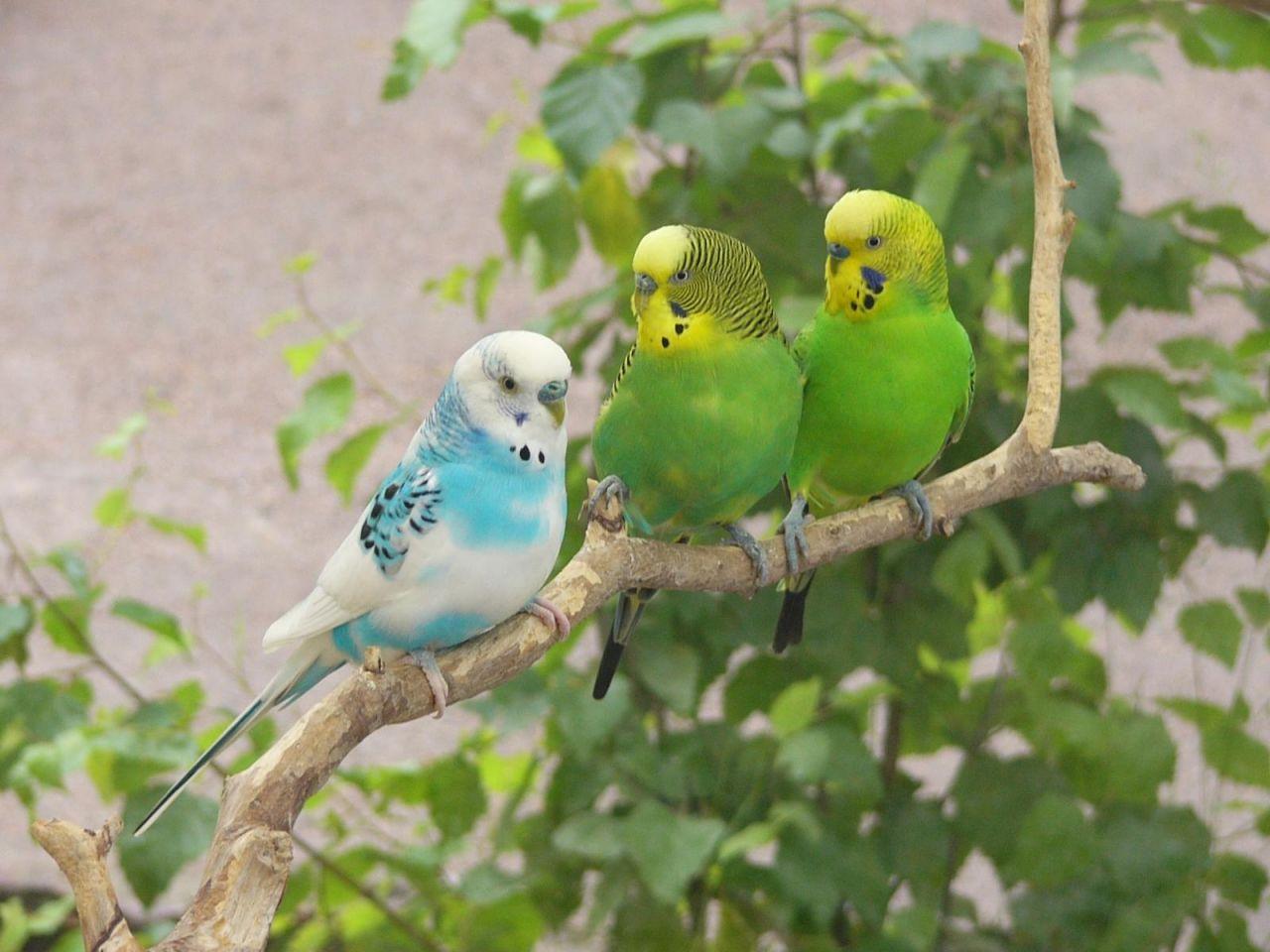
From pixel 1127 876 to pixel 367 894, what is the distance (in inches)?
30.9

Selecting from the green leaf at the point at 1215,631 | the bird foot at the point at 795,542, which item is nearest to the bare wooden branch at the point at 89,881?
the bird foot at the point at 795,542

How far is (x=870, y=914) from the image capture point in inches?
59.4

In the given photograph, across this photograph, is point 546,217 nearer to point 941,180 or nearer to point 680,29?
point 680,29

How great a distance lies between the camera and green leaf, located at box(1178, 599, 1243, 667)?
150 cm

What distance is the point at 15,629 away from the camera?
4.37 ft

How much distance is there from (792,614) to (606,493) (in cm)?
24

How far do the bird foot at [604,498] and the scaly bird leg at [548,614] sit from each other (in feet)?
0.26

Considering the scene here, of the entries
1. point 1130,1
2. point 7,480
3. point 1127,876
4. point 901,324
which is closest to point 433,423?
point 901,324

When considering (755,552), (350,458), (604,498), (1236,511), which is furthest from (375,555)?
(1236,511)

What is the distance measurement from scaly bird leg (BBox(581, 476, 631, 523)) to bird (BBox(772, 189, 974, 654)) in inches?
4.8

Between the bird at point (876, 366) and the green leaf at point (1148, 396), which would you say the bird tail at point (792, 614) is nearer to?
the bird at point (876, 366)

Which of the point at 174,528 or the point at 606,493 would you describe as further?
the point at 174,528

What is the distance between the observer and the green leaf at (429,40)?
1.31m

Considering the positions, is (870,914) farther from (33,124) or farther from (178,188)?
(33,124)
